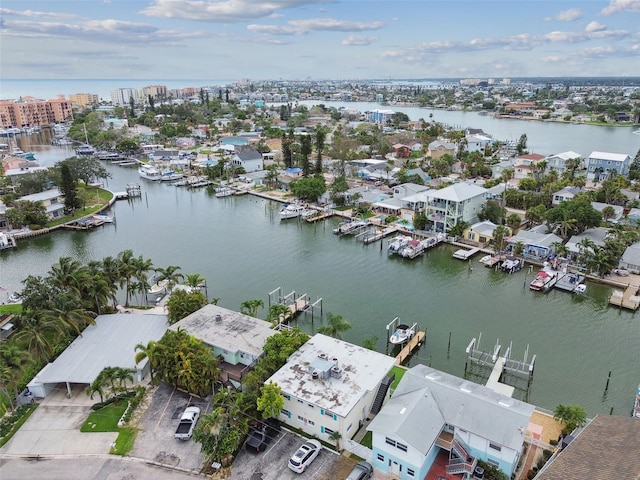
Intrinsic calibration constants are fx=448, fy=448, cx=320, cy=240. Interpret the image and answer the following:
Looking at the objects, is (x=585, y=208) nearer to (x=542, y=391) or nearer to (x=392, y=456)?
(x=542, y=391)

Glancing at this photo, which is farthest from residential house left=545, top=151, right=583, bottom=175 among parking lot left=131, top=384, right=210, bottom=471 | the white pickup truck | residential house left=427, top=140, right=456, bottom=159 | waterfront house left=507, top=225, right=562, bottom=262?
the white pickup truck

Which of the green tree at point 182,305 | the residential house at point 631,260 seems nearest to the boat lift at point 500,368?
the green tree at point 182,305

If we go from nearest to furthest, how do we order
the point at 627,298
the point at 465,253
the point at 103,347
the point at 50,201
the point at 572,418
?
the point at 572,418, the point at 103,347, the point at 627,298, the point at 465,253, the point at 50,201

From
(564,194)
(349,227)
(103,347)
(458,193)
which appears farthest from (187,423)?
(564,194)

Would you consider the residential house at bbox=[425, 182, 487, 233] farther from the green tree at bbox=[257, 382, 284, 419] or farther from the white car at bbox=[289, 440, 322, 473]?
the white car at bbox=[289, 440, 322, 473]

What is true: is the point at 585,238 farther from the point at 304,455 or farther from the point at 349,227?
the point at 304,455
